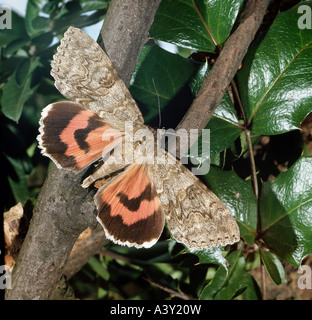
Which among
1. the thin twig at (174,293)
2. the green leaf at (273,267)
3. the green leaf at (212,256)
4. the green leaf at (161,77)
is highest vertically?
the green leaf at (161,77)

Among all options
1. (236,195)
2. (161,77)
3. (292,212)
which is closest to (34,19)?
(161,77)

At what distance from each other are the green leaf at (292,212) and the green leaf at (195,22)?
413 mm

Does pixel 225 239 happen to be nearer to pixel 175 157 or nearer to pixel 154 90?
pixel 175 157

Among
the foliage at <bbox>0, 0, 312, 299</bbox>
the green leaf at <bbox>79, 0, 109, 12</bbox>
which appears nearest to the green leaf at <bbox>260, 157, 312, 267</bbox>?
the foliage at <bbox>0, 0, 312, 299</bbox>

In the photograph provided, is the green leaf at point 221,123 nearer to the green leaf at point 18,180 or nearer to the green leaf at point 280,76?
the green leaf at point 280,76

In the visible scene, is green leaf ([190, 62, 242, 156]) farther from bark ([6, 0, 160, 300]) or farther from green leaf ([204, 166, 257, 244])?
bark ([6, 0, 160, 300])

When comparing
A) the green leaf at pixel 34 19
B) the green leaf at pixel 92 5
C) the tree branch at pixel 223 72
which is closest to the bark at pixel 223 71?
the tree branch at pixel 223 72

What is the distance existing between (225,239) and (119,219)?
27 cm

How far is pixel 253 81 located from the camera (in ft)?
3.24

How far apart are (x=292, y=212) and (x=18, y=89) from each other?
0.94 metres

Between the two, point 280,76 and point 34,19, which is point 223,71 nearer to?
point 280,76

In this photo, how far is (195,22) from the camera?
1010mm

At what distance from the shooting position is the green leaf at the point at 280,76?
3.11 ft
